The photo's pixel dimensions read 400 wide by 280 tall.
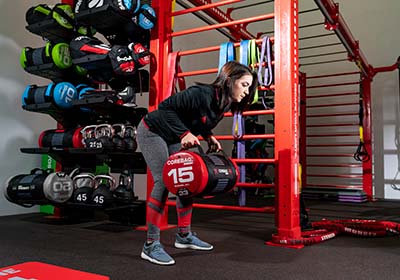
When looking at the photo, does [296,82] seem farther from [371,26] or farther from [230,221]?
[371,26]

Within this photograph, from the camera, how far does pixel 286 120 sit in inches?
88.5

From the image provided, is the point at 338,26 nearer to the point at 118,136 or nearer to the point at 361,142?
the point at 361,142

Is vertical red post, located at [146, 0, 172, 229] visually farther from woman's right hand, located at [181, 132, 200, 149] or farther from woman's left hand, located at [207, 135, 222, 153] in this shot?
woman's right hand, located at [181, 132, 200, 149]

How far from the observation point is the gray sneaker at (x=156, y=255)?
1708 millimetres

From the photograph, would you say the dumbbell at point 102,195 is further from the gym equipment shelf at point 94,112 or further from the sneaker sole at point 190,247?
the sneaker sole at point 190,247

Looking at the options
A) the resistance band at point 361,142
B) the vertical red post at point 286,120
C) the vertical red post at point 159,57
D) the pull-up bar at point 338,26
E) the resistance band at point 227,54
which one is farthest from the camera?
the resistance band at point 361,142

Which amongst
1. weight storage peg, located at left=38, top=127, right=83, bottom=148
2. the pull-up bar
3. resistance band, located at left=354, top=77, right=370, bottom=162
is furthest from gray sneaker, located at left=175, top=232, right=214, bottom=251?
resistance band, located at left=354, top=77, right=370, bottom=162

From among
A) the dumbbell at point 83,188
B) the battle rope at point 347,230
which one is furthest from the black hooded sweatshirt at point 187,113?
the dumbbell at point 83,188

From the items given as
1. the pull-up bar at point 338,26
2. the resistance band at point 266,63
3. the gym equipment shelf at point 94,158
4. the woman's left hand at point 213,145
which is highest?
the pull-up bar at point 338,26

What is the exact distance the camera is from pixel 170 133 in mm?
1836

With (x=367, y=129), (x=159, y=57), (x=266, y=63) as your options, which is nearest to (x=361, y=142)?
(x=367, y=129)

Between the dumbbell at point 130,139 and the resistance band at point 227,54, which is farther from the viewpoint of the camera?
the dumbbell at point 130,139

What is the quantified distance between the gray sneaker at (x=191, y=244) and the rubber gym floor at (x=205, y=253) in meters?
0.05

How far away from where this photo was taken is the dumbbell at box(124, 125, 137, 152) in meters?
2.71
